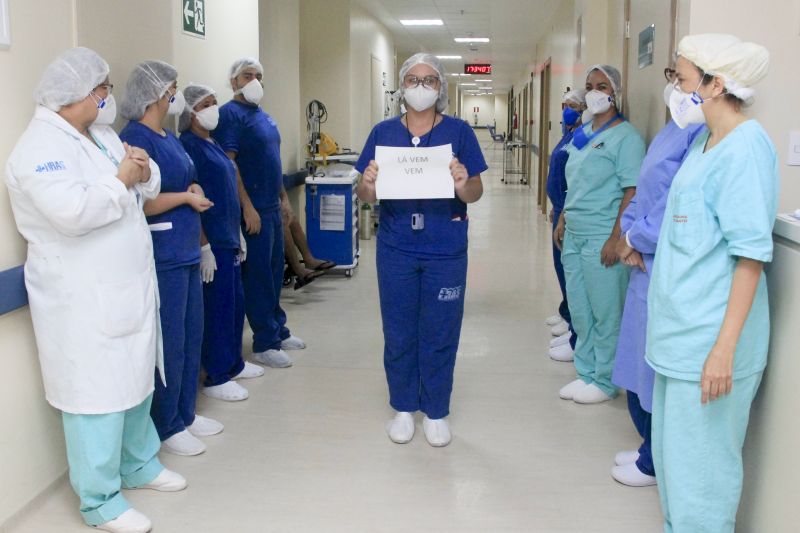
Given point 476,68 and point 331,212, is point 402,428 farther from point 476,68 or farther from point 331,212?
point 476,68

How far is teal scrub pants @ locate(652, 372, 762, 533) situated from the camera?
6.33 feet

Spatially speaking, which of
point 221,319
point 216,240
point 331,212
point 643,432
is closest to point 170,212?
point 216,240

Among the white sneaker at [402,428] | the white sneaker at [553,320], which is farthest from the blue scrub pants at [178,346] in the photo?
the white sneaker at [553,320]

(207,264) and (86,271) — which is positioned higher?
(86,271)

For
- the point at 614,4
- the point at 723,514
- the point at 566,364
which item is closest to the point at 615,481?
the point at 723,514

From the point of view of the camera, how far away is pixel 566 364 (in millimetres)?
4176

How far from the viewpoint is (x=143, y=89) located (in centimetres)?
277

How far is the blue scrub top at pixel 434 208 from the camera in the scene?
2.94 m

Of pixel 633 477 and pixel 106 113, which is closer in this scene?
pixel 106 113

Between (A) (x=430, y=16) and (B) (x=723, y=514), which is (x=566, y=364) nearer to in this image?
(B) (x=723, y=514)

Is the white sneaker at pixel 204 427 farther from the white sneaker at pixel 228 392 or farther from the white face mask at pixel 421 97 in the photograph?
the white face mask at pixel 421 97

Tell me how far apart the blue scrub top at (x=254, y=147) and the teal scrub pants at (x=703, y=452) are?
2568mm

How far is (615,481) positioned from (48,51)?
2.42 m

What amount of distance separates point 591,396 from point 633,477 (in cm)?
84
